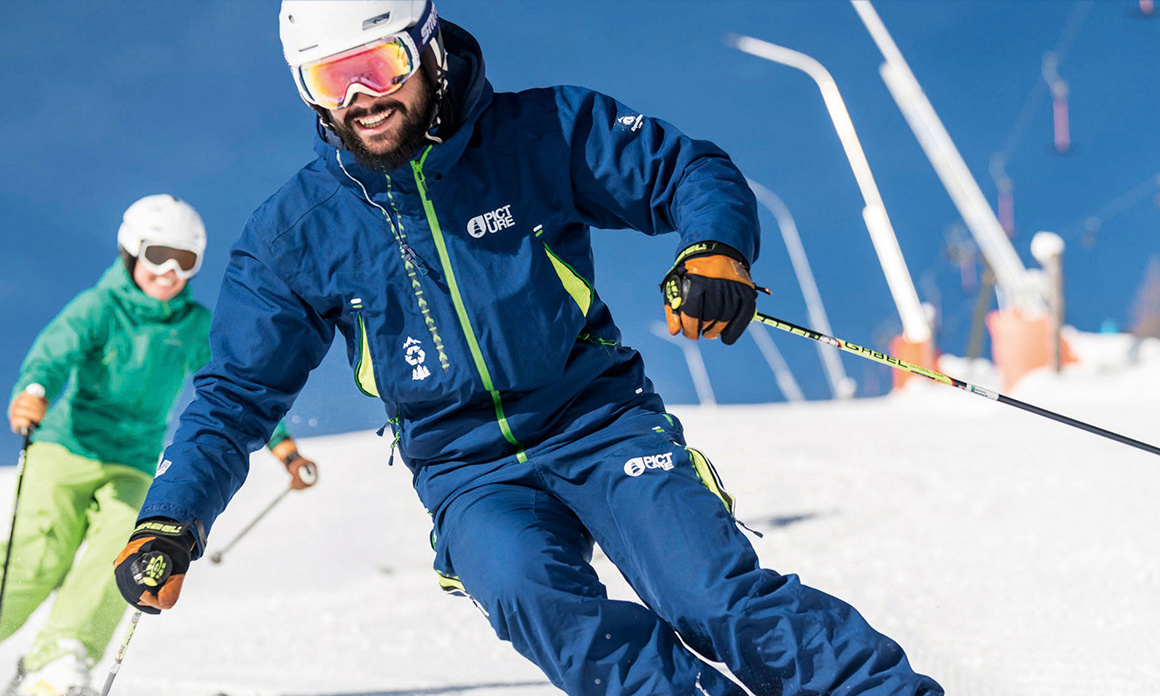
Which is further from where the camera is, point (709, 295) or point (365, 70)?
point (365, 70)

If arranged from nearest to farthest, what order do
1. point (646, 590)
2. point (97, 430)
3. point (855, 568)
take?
point (646, 590)
point (97, 430)
point (855, 568)

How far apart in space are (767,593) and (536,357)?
0.76m

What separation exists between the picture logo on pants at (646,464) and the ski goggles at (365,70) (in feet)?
3.44

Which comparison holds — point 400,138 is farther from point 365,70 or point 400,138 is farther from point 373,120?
point 365,70

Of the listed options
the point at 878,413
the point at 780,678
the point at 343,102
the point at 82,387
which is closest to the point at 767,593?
the point at 780,678

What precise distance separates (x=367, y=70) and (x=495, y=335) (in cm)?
70

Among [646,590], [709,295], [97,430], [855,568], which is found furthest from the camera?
[855,568]

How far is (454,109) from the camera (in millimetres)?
2801

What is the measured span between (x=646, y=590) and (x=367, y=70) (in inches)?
54.7

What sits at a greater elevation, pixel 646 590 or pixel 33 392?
pixel 646 590

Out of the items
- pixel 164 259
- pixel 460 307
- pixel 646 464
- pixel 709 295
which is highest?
pixel 709 295

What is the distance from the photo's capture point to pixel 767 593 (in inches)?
94.7

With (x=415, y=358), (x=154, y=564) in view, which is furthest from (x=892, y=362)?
(x=154, y=564)

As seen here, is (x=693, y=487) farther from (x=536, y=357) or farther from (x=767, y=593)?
(x=536, y=357)
